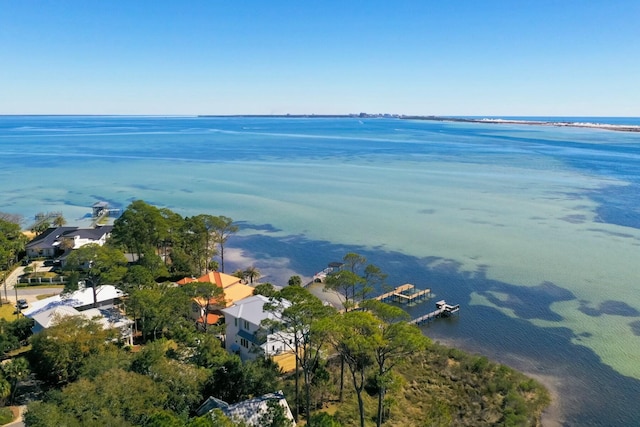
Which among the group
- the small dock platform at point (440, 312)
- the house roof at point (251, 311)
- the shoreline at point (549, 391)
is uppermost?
the house roof at point (251, 311)

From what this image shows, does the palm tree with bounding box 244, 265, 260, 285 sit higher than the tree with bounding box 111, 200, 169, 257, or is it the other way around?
the tree with bounding box 111, 200, 169, 257

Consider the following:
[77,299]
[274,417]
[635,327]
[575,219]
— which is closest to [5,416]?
[274,417]

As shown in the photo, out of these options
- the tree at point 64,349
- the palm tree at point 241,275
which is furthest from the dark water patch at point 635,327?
the tree at point 64,349

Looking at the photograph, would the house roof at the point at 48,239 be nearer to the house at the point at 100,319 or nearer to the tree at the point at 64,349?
the house at the point at 100,319

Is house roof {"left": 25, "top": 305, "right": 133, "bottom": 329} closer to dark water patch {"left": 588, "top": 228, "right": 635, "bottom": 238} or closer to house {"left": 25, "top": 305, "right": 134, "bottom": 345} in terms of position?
house {"left": 25, "top": 305, "right": 134, "bottom": 345}

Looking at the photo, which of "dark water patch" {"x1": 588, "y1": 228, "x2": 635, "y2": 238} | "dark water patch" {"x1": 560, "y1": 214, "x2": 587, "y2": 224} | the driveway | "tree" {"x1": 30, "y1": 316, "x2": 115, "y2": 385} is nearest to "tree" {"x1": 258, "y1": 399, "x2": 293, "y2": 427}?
"tree" {"x1": 30, "y1": 316, "x2": 115, "y2": 385}
